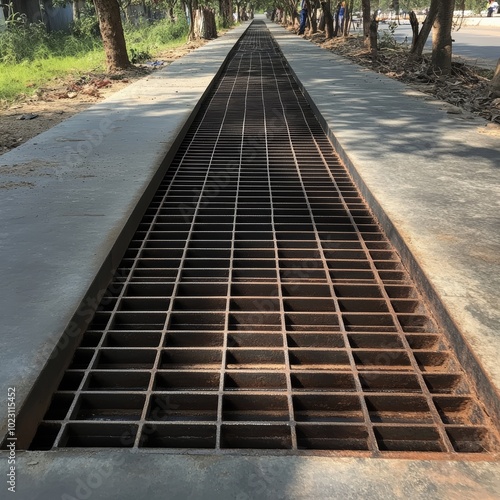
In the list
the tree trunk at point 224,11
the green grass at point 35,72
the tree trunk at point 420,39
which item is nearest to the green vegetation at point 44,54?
the green grass at point 35,72

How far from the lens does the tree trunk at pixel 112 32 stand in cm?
1274

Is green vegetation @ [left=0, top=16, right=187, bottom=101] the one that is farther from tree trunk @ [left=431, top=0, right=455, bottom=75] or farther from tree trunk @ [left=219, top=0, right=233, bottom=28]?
tree trunk @ [left=219, top=0, right=233, bottom=28]

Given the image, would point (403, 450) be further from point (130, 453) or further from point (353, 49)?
point (353, 49)

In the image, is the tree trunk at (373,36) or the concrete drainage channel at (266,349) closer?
the concrete drainage channel at (266,349)

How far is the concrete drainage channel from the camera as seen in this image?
6.95 ft

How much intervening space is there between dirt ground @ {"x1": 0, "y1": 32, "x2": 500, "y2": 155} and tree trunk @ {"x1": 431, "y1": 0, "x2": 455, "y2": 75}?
31 centimetres

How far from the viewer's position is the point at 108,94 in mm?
10539

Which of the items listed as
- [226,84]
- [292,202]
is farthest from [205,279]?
[226,84]

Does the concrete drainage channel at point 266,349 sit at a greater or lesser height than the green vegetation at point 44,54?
lesser

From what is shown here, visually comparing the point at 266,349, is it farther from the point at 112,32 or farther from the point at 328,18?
the point at 328,18

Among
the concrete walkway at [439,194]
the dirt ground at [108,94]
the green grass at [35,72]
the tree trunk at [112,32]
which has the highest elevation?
the tree trunk at [112,32]

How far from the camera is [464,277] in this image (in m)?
2.96

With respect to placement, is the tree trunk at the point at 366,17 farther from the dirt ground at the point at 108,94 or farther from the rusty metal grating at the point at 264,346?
the rusty metal grating at the point at 264,346

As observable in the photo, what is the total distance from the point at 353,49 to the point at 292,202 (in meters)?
16.9
